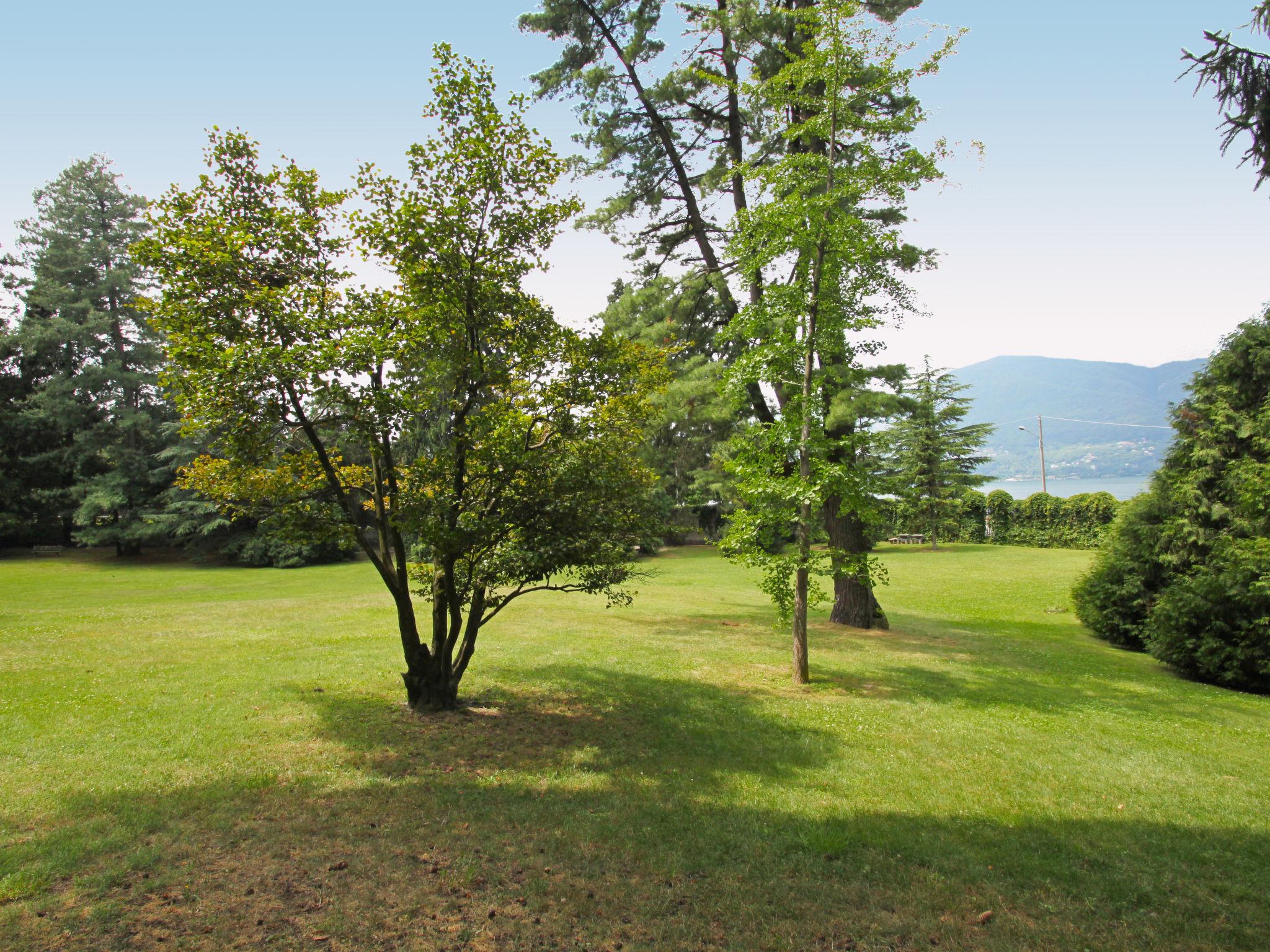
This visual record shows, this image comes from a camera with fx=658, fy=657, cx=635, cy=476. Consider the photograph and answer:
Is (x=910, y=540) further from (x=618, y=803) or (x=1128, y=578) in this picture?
(x=618, y=803)

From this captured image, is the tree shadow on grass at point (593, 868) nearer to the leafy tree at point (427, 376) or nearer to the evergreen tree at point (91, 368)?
the leafy tree at point (427, 376)

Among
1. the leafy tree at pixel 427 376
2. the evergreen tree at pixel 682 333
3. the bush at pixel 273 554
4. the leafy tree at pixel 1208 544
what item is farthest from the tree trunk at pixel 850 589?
the bush at pixel 273 554

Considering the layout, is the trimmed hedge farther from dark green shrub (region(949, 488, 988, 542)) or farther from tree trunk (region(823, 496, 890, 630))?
tree trunk (region(823, 496, 890, 630))

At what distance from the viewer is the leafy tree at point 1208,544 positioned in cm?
1008

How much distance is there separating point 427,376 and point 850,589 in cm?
1061

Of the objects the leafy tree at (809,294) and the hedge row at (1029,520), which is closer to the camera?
the leafy tree at (809,294)

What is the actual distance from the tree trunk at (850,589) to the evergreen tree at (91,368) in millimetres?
28533

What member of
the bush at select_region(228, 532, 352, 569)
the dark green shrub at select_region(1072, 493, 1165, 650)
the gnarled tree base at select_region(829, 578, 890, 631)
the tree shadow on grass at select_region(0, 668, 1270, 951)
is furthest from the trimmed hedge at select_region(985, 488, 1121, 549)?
the bush at select_region(228, 532, 352, 569)

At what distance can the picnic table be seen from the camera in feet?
125

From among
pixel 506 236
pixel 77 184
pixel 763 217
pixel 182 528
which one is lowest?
pixel 182 528

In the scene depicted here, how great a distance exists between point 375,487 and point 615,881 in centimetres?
460

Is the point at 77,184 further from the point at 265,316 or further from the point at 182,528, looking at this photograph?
the point at 265,316

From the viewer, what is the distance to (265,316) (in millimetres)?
6102

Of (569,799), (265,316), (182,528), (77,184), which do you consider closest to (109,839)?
(569,799)
